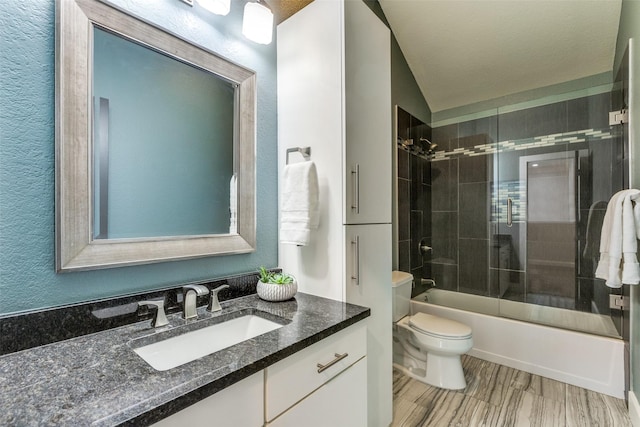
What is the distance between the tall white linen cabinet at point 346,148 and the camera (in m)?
1.36

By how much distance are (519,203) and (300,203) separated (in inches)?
100

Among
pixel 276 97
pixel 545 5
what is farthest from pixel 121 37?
pixel 545 5

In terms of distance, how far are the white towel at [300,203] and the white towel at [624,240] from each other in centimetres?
170

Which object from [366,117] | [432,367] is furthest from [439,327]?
[366,117]

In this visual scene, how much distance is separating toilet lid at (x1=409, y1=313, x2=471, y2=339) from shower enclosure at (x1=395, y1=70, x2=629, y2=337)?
0.55 m

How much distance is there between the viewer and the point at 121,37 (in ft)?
3.51

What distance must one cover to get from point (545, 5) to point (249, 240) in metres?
2.70

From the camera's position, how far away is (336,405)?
1.04 m

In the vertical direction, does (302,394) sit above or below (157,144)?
below

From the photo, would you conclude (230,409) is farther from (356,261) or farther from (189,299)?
(356,261)

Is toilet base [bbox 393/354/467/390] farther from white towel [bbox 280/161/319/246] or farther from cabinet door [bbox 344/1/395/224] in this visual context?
white towel [bbox 280/161/319/246]

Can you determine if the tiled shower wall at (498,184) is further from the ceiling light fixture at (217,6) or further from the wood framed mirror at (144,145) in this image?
the ceiling light fixture at (217,6)

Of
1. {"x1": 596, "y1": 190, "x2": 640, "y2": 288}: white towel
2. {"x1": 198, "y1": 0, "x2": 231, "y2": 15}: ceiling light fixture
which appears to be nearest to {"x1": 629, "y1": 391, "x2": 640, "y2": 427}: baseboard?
{"x1": 596, "y1": 190, "x2": 640, "y2": 288}: white towel

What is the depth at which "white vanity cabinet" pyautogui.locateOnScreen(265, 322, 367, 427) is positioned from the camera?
32.7 inches
